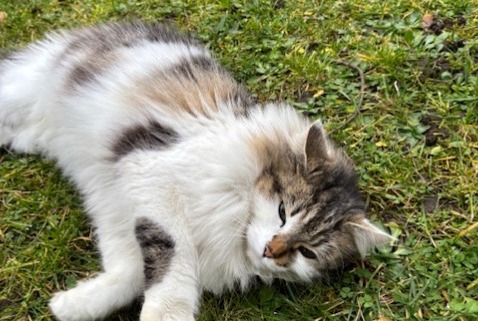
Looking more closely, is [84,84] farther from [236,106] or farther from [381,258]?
[381,258]

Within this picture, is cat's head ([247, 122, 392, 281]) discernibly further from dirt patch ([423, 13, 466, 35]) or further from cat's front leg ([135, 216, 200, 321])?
dirt patch ([423, 13, 466, 35])

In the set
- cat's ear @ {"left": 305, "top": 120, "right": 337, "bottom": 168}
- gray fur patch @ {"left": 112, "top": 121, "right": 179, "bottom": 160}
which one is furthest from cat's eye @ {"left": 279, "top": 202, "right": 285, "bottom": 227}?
gray fur patch @ {"left": 112, "top": 121, "right": 179, "bottom": 160}

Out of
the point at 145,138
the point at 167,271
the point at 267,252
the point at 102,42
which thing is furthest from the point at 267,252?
the point at 102,42

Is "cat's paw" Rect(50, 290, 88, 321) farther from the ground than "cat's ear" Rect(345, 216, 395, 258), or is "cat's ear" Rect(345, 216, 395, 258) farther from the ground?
"cat's paw" Rect(50, 290, 88, 321)

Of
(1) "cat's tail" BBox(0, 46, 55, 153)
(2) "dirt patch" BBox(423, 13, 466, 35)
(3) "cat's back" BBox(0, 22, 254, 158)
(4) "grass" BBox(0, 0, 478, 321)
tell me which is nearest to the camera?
(4) "grass" BBox(0, 0, 478, 321)

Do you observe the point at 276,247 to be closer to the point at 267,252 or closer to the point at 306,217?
the point at 267,252

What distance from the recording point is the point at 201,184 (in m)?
2.63

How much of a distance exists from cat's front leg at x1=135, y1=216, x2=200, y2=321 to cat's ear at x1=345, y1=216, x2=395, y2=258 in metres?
0.81

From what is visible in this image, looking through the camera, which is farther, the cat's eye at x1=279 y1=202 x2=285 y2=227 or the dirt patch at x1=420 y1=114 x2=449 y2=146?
the dirt patch at x1=420 y1=114 x2=449 y2=146

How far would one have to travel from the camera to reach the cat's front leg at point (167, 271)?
7.75 feet

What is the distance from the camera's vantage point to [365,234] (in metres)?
2.54

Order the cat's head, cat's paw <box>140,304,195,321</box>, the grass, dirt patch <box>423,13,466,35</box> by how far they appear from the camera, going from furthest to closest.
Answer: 1. dirt patch <box>423,13,466,35</box>
2. the grass
3. the cat's head
4. cat's paw <box>140,304,195,321</box>

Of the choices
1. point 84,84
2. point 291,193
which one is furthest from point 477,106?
point 84,84

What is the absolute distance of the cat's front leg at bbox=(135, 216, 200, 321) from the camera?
236cm
